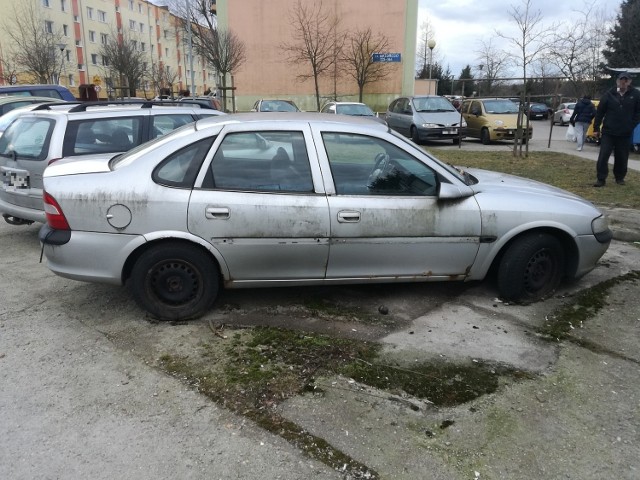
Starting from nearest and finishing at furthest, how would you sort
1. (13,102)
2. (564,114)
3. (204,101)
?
(204,101) → (13,102) → (564,114)

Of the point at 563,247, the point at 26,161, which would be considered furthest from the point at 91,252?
the point at 563,247

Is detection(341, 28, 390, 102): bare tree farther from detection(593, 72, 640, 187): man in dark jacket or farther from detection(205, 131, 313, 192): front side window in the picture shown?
detection(205, 131, 313, 192): front side window

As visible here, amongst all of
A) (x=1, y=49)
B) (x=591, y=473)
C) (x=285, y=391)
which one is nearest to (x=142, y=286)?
(x=285, y=391)

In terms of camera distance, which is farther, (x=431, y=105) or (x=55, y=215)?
(x=431, y=105)

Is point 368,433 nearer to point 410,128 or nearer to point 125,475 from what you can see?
point 125,475

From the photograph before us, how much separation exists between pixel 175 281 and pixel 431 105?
54.7 ft

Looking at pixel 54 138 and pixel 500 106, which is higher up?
pixel 500 106

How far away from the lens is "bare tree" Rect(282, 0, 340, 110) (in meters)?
36.0

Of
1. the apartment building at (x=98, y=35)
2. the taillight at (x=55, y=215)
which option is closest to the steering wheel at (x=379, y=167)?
the taillight at (x=55, y=215)

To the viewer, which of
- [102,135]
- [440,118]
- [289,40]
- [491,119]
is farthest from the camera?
[289,40]

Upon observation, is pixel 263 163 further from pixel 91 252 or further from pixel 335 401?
pixel 335 401

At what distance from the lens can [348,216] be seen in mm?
4129

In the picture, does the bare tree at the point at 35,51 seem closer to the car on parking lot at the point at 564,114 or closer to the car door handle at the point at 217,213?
the car on parking lot at the point at 564,114

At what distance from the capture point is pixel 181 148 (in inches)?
163
